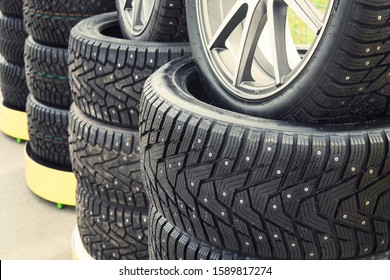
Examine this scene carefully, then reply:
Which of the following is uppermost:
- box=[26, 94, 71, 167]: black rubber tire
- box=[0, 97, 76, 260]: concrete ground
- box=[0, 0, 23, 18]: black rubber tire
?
box=[0, 0, 23, 18]: black rubber tire

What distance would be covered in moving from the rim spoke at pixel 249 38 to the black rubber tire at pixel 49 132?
1.87 m

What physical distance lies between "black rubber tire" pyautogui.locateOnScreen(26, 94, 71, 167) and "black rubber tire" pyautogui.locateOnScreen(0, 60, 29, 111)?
0.70 meters

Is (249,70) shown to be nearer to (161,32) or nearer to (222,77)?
(222,77)

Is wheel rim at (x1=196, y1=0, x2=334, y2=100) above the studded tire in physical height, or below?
above

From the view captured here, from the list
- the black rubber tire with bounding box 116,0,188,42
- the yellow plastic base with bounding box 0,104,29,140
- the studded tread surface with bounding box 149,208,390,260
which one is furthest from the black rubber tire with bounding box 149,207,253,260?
the yellow plastic base with bounding box 0,104,29,140

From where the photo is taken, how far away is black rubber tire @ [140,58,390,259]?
1334 mm

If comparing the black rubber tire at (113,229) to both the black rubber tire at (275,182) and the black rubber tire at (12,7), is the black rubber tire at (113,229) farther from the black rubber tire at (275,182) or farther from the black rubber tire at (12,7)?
the black rubber tire at (12,7)

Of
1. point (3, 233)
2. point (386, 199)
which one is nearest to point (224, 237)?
point (386, 199)

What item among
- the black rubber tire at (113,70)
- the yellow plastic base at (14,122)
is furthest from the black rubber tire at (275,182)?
the yellow plastic base at (14,122)

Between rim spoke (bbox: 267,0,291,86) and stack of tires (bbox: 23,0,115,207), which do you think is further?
stack of tires (bbox: 23,0,115,207)

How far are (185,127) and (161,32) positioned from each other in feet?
2.76

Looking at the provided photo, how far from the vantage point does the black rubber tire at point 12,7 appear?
4.03m

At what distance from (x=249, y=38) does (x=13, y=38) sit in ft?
9.52

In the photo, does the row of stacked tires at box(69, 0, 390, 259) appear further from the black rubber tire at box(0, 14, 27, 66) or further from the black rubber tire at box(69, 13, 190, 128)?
the black rubber tire at box(0, 14, 27, 66)
